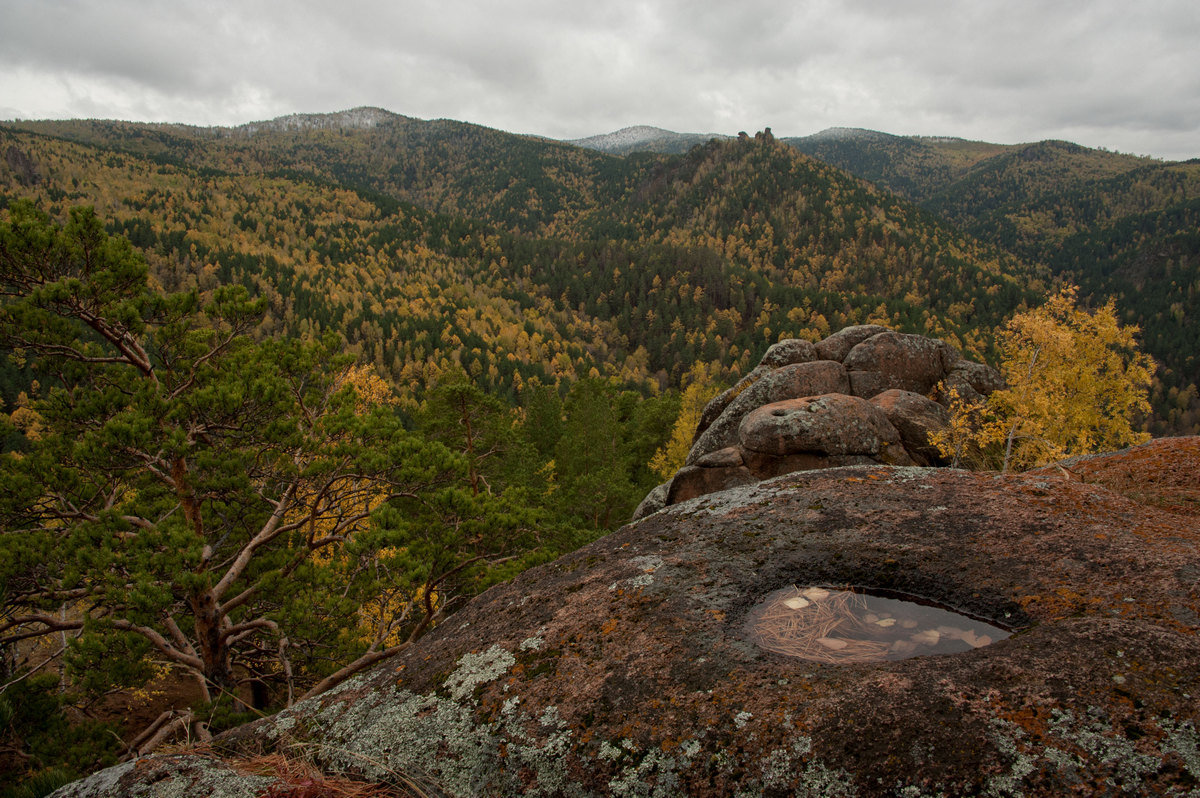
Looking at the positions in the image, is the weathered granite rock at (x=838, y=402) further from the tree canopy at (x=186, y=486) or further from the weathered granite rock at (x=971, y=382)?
the tree canopy at (x=186, y=486)

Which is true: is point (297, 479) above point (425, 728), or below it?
below

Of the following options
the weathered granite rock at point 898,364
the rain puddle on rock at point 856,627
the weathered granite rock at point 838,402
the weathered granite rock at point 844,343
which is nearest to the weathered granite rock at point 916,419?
the weathered granite rock at point 838,402

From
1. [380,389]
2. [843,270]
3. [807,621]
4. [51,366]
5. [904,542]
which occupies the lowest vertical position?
[380,389]

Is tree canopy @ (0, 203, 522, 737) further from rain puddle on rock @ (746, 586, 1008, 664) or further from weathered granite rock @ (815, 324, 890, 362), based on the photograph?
weathered granite rock @ (815, 324, 890, 362)

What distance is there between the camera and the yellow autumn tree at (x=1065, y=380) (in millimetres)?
14102

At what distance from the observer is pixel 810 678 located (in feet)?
7.84

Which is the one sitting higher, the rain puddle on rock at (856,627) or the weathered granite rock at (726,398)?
the rain puddle on rock at (856,627)

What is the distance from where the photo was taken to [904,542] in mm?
3498

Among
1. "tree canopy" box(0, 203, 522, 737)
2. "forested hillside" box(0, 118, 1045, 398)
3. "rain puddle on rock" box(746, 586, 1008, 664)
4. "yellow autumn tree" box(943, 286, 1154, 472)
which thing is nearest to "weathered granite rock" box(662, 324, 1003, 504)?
"yellow autumn tree" box(943, 286, 1154, 472)

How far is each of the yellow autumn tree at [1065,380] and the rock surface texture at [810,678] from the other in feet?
39.2

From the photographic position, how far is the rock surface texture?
188 centimetres

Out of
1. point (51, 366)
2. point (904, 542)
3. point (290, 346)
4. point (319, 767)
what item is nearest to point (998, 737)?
point (904, 542)

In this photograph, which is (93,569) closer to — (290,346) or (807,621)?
(290,346)

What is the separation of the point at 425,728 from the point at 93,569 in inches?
279
